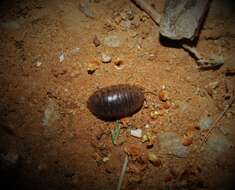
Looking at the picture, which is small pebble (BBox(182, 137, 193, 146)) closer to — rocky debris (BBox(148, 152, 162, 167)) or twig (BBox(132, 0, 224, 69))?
rocky debris (BBox(148, 152, 162, 167))

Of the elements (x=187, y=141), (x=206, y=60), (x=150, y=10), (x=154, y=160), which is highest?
(x=150, y=10)

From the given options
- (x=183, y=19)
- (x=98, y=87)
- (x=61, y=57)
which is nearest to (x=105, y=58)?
(x=98, y=87)

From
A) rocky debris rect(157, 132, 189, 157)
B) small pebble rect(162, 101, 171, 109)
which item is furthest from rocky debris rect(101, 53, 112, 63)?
rocky debris rect(157, 132, 189, 157)

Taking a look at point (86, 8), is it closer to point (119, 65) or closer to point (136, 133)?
point (119, 65)

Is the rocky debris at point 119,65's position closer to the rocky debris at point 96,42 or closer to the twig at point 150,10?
the rocky debris at point 96,42

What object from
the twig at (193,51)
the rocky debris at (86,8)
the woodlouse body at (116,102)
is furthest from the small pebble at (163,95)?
the rocky debris at (86,8)

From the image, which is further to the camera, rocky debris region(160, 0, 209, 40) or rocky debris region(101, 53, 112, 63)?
rocky debris region(101, 53, 112, 63)
